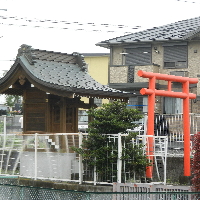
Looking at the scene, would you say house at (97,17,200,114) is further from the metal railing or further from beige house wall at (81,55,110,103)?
the metal railing

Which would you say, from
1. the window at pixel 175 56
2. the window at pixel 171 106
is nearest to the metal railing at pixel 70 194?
the window at pixel 171 106

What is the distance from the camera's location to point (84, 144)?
17.0 metres

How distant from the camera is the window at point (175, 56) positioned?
126 ft

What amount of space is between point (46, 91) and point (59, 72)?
2338mm

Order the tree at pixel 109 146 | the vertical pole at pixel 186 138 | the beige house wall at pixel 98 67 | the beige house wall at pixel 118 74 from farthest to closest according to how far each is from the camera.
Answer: the beige house wall at pixel 98 67, the beige house wall at pixel 118 74, the vertical pole at pixel 186 138, the tree at pixel 109 146

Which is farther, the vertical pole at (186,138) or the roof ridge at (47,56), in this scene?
the roof ridge at (47,56)

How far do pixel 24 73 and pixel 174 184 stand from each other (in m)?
6.83

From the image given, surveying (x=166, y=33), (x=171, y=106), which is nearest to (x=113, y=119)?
(x=171, y=106)

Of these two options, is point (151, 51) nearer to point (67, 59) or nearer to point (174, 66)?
point (174, 66)

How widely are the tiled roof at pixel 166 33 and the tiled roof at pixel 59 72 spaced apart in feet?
52.9

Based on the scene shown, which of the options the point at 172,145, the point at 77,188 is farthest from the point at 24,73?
the point at 172,145

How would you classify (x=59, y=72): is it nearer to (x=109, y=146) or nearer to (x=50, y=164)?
(x=50, y=164)

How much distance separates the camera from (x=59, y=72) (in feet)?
68.6

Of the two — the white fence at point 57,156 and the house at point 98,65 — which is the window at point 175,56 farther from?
the house at point 98,65
